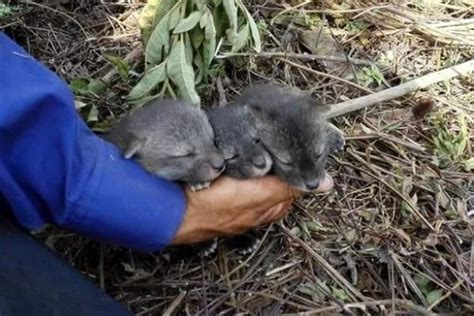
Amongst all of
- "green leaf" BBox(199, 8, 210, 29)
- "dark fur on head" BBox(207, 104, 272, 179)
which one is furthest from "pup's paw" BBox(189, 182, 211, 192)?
"green leaf" BBox(199, 8, 210, 29)

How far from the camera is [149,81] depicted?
3.94 metres

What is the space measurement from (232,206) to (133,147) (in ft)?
1.45

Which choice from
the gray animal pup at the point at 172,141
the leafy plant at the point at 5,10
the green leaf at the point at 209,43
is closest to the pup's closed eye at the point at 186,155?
the gray animal pup at the point at 172,141

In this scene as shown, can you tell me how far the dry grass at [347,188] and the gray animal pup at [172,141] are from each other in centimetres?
41

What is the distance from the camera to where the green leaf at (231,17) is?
3869 mm

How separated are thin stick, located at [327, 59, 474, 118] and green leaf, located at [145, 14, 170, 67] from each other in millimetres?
820

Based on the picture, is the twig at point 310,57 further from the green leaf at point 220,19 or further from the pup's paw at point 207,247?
the pup's paw at point 207,247

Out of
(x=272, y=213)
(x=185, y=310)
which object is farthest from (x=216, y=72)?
(x=185, y=310)

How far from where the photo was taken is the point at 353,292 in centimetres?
348

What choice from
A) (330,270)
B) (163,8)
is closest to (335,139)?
(330,270)

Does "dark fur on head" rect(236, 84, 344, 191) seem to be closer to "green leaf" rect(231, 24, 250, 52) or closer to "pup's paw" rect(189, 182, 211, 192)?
"pup's paw" rect(189, 182, 211, 192)

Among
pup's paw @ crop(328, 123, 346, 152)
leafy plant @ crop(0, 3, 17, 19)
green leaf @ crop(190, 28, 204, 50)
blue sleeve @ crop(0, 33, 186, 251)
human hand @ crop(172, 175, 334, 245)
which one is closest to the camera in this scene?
blue sleeve @ crop(0, 33, 186, 251)

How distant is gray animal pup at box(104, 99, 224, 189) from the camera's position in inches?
134

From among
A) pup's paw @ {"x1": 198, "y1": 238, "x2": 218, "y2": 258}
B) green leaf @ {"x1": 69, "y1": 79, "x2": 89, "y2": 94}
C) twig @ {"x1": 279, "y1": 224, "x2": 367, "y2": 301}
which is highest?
green leaf @ {"x1": 69, "y1": 79, "x2": 89, "y2": 94}
